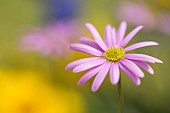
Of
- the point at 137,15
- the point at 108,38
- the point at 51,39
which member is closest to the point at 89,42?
the point at 108,38

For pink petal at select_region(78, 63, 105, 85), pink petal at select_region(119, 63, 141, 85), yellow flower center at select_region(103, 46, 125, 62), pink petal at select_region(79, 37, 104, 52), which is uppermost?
pink petal at select_region(79, 37, 104, 52)

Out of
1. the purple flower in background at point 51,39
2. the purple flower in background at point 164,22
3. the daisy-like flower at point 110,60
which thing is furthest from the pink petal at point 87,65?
the purple flower in background at point 164,22

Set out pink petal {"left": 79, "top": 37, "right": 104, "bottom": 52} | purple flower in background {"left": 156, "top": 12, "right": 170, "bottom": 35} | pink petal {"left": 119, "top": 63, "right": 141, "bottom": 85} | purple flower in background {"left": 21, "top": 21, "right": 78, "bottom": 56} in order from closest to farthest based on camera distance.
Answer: pink petal {"left": 119, "top": 63, "right": 141, "bottom": 85} → pink petal {"left": 79, "top": 37, "right": 104, "bottom": 52} → purple flower in background {"left": 21, "top": 21, "right": 78, "bottom": 56} → purple flower in background {"left": 156, "top": 12, "right": 170, "bottom": 35}

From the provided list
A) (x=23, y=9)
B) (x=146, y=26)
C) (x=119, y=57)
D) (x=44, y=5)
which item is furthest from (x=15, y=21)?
(x=119, y=57)

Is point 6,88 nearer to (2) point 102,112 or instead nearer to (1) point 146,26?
(2) point 102,112

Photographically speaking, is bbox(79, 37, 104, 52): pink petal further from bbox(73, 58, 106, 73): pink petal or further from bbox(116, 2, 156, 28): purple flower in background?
bbox(116, 2, 156, 28): purple flower in background

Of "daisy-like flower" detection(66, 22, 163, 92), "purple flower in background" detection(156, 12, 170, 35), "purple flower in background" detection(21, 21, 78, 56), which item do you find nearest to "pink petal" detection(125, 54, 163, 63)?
"daisy-like flower" detection(66, 22, 163, 92)
